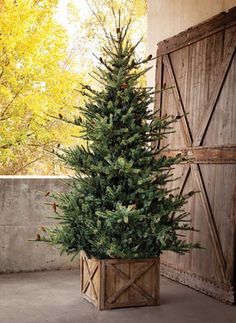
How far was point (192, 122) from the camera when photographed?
5.42 m

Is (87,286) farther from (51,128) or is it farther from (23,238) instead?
(51,128)

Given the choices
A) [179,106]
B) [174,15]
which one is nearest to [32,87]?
[174,15]

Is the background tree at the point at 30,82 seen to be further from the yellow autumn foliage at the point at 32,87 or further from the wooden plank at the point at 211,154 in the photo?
the wooden plank at the point at 211,154

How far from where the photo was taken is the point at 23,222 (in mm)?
5727

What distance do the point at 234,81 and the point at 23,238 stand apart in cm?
298

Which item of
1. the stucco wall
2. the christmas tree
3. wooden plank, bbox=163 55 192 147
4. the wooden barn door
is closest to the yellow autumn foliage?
the stucco wall

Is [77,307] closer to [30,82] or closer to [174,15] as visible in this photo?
[174,15]

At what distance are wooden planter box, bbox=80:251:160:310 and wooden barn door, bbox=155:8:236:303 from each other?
2.59ft

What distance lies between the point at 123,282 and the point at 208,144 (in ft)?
5.63

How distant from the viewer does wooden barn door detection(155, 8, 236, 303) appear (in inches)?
187

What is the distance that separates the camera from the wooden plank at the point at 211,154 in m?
4.71

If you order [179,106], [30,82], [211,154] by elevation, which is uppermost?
[30,82]

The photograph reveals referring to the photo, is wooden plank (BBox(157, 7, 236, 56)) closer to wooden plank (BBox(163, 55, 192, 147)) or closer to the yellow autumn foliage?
wooden plank (BBox(163, 55, 192, 147))

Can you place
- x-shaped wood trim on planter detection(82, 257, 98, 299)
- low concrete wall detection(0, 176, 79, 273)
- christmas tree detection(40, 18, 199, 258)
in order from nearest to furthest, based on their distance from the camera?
christmas tree detection(40, 18, 199, 258) < x-shaped wood trim on planter detection(82, 257, 98, 299) < low concrete wall detection(0, 176, 79, 273)
